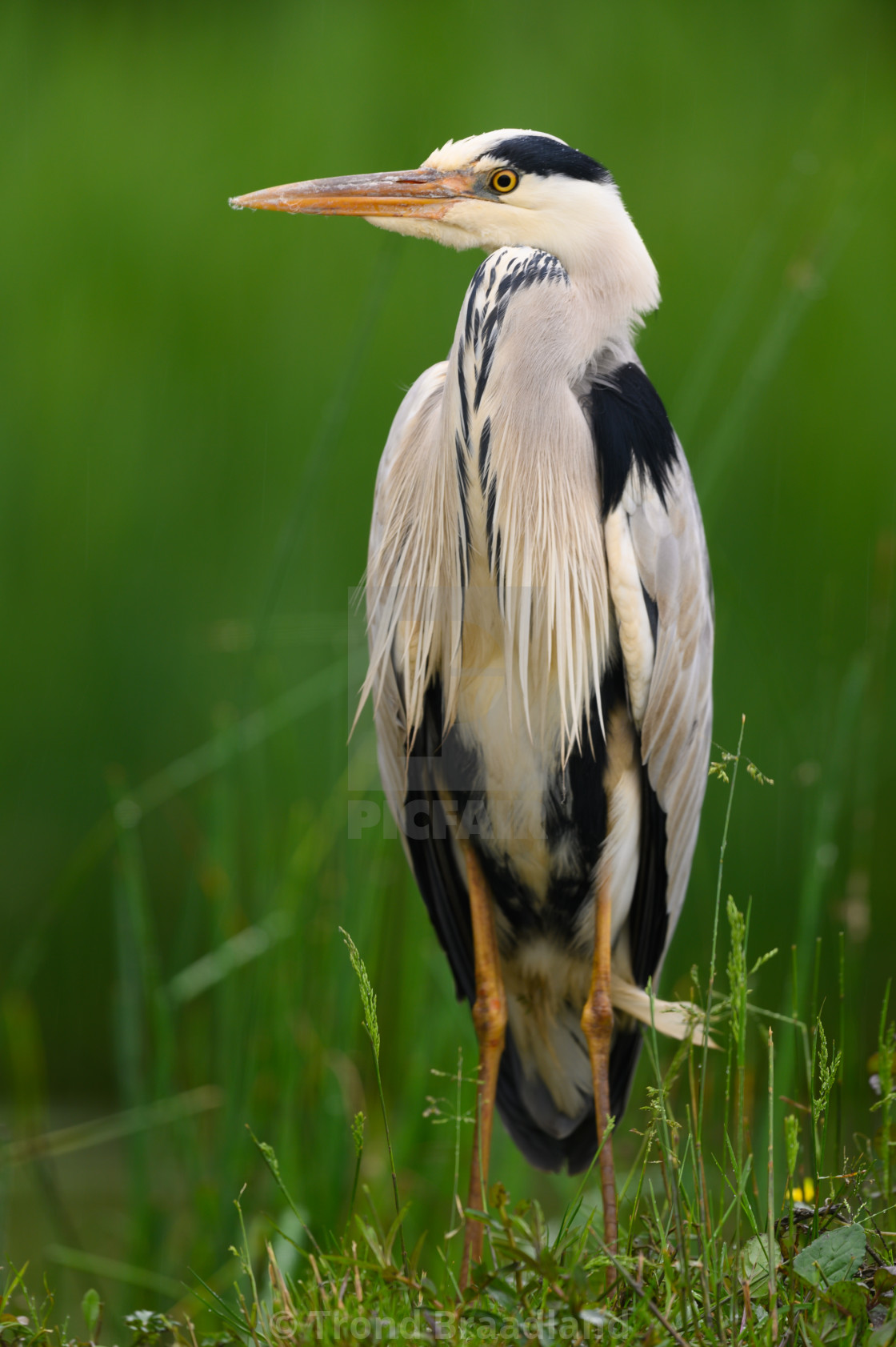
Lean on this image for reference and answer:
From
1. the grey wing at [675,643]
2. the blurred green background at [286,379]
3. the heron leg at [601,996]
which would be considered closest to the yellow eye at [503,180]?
the grey wing at [675,643]

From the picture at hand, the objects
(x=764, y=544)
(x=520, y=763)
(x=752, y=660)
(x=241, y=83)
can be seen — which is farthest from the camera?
(x=241, y=83)

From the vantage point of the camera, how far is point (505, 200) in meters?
0.97

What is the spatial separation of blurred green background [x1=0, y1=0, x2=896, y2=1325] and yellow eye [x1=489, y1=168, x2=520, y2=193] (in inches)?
44.4

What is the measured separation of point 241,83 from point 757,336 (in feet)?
4.91

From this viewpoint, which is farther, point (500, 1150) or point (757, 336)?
point (757, 336)

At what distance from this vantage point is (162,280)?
8.61ft

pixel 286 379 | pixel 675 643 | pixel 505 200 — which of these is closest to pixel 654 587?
pixel 675 643

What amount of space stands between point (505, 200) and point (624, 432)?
9.2 inches

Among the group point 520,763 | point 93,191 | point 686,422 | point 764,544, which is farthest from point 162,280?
point 520,763

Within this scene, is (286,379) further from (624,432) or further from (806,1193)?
(806,1193)

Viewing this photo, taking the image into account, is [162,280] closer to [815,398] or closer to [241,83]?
[241,83]

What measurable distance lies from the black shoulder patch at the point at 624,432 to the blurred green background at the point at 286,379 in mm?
1057

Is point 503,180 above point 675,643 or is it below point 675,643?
above

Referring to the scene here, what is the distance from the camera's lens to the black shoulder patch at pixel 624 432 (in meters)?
Answer: 1.02
